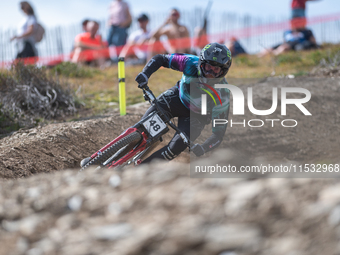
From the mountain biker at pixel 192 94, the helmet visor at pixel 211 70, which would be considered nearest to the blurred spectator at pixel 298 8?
the mountain biker at pixel 192 94

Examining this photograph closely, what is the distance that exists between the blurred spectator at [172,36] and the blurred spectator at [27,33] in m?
3.70

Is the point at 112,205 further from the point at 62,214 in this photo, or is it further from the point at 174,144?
the point at 174,144

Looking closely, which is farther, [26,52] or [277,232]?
[26,52]

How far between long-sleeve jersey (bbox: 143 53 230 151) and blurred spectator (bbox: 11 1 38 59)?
6.44 m

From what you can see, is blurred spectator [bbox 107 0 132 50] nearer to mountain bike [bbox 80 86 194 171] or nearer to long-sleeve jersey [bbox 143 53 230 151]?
long-sleeve jersey [bbox 143 53 230 151]

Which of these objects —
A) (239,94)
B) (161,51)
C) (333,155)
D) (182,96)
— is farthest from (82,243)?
(161,51)

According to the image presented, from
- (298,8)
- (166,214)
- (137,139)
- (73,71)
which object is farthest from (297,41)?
(166,214)

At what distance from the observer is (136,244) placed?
1978mm

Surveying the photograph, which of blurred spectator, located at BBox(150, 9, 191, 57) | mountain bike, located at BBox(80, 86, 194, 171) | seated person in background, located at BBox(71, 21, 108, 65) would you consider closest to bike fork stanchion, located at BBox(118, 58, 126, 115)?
mountain bike, located at BBox(80, 86, 194, 171)

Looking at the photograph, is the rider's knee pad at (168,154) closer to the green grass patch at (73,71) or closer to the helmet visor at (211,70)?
the helmet visor at (211,70)

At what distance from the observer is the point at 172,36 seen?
481 inches

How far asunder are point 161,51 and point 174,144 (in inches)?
302

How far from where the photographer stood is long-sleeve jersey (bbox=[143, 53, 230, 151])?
505 cm

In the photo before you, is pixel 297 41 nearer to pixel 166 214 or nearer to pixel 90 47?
pixel 90 47
